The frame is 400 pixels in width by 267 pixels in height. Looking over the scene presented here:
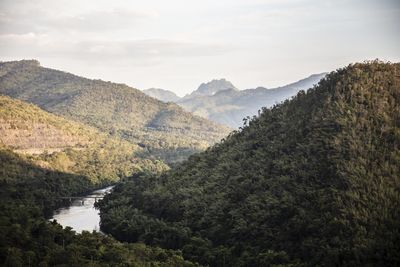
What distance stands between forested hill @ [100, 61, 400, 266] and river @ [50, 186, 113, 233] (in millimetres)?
6149

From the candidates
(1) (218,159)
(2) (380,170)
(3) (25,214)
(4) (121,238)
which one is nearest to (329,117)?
(2) (380,170)

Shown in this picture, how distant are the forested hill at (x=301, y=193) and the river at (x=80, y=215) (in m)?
6.15

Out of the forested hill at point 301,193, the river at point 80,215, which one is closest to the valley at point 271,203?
the forested hill at point 301,193

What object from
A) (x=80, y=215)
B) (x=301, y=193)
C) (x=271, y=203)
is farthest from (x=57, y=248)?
(x=80, y=215)

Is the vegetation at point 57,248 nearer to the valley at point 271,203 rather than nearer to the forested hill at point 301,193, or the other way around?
the valley at point 271,203

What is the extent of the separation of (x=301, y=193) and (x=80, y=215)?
74159 millimetres

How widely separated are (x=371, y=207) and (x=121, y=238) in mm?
55467

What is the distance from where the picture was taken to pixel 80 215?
512 ft

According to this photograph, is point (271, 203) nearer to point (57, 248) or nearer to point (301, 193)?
point (301, 193)

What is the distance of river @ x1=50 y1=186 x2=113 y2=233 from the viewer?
142 metres

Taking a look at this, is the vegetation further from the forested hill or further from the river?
the river

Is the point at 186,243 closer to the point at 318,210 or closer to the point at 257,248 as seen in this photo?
the point at 257,248

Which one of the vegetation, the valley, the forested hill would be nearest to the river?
the valley

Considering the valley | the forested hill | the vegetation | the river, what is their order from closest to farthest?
the vegetation < the valley < the forested hill < the river
